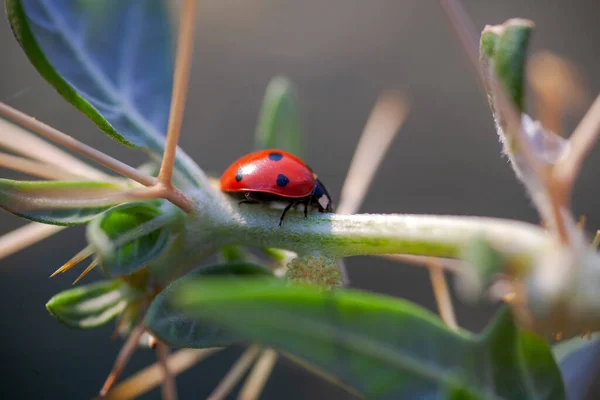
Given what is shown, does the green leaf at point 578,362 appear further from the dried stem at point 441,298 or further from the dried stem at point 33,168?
the dried stem at point 33,168

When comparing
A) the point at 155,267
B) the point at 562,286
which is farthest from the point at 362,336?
the point at 155,267

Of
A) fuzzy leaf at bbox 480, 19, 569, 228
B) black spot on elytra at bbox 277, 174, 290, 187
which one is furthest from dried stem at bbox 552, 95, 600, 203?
black spot on elytra at bbox 277, 174, 290, 187

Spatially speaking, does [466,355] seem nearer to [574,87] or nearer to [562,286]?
[562,286]

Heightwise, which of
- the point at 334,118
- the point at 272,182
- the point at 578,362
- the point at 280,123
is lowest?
the point at 578,362

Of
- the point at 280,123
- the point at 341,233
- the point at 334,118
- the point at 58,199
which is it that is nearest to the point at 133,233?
the point at 58,199

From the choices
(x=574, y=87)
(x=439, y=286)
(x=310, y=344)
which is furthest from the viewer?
(x=439, y=286)

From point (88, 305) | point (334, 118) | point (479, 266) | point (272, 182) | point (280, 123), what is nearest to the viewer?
point (479, 266)

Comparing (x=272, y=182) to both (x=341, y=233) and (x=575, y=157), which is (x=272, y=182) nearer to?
(x=341, y=233)
